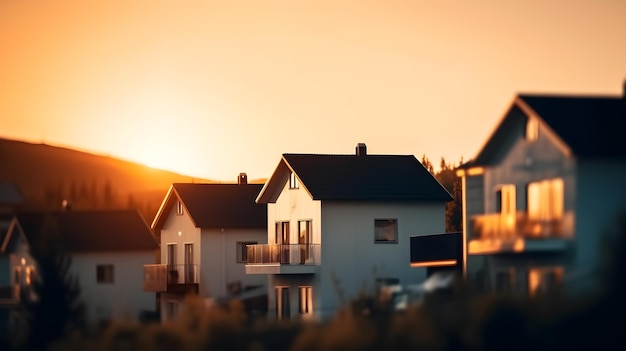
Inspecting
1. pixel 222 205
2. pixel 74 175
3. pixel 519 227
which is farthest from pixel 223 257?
pixel 74 175

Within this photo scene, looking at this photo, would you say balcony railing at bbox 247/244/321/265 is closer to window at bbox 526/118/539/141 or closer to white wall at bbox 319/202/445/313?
white wall at bbox 319/202/445/313

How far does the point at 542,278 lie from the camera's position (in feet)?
146

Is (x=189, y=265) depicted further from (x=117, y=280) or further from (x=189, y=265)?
(x=117, y=280)

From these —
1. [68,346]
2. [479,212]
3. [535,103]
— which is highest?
[535,103]

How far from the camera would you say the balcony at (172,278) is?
233ft

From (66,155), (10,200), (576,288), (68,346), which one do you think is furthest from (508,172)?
(66,155)

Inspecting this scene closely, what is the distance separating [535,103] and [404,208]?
1881cm

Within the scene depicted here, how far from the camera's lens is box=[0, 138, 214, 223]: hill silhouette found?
182 metres

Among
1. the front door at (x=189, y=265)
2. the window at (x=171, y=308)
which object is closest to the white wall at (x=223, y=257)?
the front door at (x=189, y=265)

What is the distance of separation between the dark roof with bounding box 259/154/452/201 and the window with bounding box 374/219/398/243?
3.29 ft

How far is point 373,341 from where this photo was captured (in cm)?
3981

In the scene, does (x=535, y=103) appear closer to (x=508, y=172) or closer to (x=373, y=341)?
(x=508, y=172)

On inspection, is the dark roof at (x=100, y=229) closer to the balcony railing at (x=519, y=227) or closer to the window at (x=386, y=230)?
the window at (x=386, y=230)

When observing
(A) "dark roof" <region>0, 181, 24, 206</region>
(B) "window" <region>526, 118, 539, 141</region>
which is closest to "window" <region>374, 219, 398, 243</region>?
(B) "window" <region>526, 118, 539, 141</region>
